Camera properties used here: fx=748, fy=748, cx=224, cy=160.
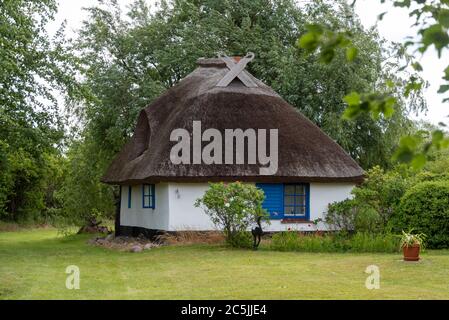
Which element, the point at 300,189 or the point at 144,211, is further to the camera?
the point at 144,211

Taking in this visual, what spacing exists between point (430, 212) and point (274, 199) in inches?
230

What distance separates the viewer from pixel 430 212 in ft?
64.0

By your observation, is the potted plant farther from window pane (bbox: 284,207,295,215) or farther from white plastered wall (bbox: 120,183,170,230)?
white plastered wall (bbox: 120,183,170,230)

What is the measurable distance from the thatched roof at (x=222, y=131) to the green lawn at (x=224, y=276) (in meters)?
3.81

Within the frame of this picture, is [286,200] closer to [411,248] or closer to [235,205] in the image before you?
[235,205]

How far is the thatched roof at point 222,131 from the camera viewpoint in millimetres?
23016

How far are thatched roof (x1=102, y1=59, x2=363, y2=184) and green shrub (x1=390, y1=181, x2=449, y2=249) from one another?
168 inches

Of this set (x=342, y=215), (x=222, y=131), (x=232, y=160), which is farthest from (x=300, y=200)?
(x=222, y=131)

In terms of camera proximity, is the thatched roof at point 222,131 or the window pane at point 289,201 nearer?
the thatched roof at point 222,131

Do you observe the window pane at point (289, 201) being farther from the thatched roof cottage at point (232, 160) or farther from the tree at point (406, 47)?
the tree at point (406, 47)

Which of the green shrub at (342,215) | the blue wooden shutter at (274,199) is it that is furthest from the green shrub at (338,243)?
the blue wooden shutter at (274,199)

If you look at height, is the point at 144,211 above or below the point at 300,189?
below
